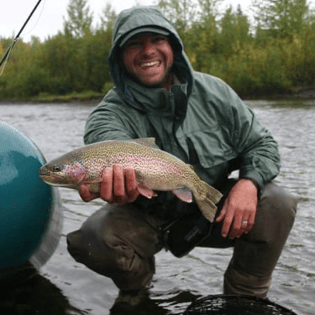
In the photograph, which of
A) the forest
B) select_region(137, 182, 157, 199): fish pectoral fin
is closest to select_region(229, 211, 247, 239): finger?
select_region(137, 182, 157, 199): fish pectoral fin

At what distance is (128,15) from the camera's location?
3.11m

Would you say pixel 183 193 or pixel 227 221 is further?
pixel 227 221

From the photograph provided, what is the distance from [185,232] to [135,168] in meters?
0.86

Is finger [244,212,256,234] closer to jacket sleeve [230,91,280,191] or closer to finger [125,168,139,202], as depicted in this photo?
jacket sleeve [230,91,280,191]

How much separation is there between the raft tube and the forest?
2204cm

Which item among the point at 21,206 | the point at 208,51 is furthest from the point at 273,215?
the point at 208,51

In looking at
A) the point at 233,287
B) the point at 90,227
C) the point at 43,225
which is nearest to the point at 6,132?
the point at 43,225

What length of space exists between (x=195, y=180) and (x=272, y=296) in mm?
1095

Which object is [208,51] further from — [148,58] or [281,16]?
[148,58]

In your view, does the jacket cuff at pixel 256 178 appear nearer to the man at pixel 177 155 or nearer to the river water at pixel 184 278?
the man at pixel 177 155

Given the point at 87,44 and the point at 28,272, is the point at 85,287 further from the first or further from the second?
the point at 87,44

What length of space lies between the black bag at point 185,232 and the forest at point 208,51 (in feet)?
73.6

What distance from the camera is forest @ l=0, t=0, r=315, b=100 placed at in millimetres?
35219

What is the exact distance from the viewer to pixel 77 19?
62406 mm
